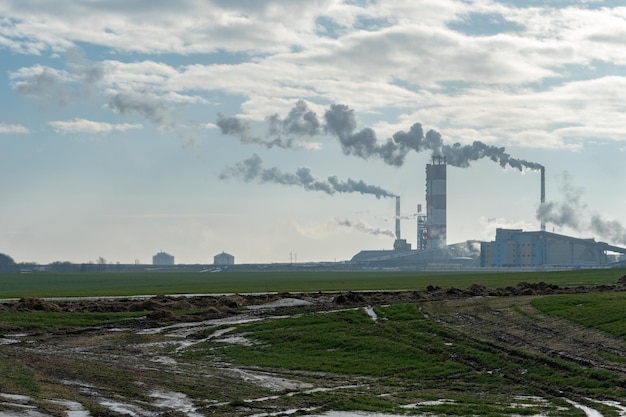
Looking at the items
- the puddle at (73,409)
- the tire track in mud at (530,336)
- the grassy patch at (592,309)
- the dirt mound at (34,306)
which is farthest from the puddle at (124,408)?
the dirt mound at (34,306)

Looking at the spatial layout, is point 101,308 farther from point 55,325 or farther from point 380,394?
point 380,394

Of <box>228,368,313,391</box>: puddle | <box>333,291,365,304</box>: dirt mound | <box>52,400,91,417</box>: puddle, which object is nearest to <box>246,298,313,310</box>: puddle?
<box>333,291,365,304</box>: dirt mound

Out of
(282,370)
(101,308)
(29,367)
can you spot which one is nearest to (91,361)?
(29,367)

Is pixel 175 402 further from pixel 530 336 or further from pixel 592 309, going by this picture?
pixel 592 309

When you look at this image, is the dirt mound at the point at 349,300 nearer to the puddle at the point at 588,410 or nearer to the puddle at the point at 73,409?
the puddle at the point at 588,410

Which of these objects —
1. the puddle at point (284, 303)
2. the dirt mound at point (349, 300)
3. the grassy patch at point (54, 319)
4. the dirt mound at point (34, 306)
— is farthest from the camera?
the puddle at point (284, 303)

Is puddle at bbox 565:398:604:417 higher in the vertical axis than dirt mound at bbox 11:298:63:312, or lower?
lower

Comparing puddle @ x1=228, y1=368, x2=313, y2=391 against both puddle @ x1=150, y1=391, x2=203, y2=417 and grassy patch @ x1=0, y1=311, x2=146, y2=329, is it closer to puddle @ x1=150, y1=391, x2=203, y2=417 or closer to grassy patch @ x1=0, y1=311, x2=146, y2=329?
puddle @ x1=150, y1=391, x2=203, y2=417

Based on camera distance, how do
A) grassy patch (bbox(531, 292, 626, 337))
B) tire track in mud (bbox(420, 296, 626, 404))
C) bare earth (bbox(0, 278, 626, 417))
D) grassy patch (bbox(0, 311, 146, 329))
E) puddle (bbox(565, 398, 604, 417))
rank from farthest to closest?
grassy patch (bbox(0, 311, 146, 329)), grassy patch (bbox(531, 292, 626, 337)), tire track in mud (bbox(420, 296, 626, 404)), bare earth (bbox(0, 278, 626, 417)), puddle (bbox(565, 398, 604, 417))

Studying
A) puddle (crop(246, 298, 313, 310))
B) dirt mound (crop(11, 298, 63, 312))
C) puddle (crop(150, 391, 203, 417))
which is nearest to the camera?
puddle (crop(150, 391, 203, 417))

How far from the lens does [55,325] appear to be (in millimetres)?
59344

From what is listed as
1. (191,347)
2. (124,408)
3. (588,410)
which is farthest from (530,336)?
(124,408)

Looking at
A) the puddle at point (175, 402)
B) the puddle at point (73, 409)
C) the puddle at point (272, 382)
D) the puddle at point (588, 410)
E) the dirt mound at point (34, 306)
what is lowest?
the puddle at point (588, 410)

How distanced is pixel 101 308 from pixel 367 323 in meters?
21.2
